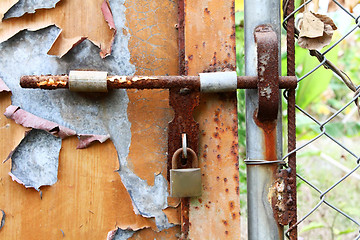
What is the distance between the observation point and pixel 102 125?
661mm

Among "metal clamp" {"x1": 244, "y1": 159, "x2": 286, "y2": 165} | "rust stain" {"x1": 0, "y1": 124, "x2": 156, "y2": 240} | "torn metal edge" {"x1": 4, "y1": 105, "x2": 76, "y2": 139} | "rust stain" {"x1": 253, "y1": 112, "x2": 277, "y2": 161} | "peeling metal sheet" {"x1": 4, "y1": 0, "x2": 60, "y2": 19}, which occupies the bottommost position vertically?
"rust stain" {"x1": 0, "y1": 124, "x2": 156, "y2": 240}

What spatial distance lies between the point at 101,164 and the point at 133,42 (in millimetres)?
278

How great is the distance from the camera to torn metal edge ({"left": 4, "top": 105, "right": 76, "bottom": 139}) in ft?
2.12

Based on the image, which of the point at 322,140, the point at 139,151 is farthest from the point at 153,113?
the point at 322,140

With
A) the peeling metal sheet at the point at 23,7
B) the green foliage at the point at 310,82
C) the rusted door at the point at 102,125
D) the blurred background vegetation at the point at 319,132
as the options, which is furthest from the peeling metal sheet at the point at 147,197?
the green foliage at the point at 310,82

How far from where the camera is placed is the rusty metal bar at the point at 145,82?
1.92 ft

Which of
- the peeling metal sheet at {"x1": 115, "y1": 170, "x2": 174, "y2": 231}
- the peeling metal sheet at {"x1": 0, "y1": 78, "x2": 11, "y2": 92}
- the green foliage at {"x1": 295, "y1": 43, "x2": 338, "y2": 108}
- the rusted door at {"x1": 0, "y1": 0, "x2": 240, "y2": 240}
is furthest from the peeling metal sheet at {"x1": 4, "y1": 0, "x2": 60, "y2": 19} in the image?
the green foliage at {"x1": 295, "y1": 43, "x2": 338, "y2": 108}

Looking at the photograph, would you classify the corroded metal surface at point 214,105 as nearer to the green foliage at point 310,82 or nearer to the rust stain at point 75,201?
the rust stain at point 75,201

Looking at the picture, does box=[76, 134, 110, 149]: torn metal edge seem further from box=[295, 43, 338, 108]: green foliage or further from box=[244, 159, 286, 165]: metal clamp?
box=[295, 43, 338, 108]: green foliage

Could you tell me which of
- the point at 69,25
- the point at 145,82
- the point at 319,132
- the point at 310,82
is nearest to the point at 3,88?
the point at 69,25

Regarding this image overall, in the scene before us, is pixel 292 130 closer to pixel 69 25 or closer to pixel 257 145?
pixel 257 145

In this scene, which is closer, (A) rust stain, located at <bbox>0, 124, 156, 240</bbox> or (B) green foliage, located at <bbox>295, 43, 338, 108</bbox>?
(A) rust stain, located at <bbox>0, 124, 156, 240</bbox>

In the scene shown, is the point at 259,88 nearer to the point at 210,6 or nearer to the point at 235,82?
the point at 235,82

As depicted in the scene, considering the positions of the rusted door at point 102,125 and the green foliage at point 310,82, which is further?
the green foliage at point 310,82
